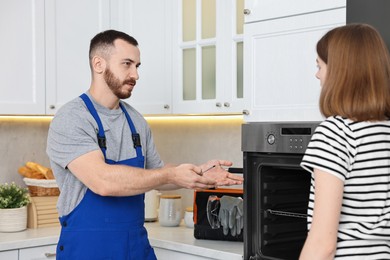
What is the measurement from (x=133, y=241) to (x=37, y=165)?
1265mm

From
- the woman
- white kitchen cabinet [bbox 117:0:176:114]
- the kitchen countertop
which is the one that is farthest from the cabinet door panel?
the woman

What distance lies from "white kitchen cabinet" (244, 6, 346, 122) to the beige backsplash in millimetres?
945

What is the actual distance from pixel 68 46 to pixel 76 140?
46.2 inches

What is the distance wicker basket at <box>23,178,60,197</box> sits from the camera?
11.8 ft

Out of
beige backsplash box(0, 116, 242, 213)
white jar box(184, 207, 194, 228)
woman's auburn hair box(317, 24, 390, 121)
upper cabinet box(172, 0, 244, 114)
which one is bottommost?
white jar box(184, 207, 194, 228)

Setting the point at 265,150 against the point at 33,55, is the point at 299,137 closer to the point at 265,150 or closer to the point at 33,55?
the point at 265,150

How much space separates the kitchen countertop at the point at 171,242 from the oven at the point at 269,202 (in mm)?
220

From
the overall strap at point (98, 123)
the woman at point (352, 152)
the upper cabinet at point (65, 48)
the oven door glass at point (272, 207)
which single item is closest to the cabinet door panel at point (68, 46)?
the upper cabinet at point (65, 48)

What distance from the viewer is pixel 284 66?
100 inches

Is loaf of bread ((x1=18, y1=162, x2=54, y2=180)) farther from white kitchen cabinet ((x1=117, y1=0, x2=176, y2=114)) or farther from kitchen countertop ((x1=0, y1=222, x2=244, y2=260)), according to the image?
white kitchen cabinet ((x1=117, y1=0, x2=176, y2=114))

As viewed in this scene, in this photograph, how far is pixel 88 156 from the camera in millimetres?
2424

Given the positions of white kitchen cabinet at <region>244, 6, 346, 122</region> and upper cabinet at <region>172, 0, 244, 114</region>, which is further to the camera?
upper cabinet at <region>172, 0, 244, 114</region>

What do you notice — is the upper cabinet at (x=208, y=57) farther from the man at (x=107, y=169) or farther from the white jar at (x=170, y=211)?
the man at (x=107, y=169)

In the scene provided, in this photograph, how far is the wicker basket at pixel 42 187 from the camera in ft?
11.8
